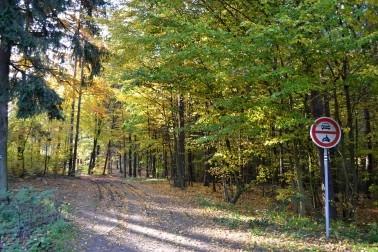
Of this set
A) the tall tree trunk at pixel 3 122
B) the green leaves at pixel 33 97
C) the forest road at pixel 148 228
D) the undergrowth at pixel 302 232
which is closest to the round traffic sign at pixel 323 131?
the undergrowth at pixel 302 232

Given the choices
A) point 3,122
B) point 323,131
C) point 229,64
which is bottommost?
point 323,131

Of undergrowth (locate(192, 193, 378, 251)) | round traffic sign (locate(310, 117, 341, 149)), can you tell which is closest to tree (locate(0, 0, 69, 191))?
undergrowth (locate(192, 193, 378, 251))

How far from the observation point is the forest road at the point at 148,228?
17.8ft

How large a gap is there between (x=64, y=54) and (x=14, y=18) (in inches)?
96.8

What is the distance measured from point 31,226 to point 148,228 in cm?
273

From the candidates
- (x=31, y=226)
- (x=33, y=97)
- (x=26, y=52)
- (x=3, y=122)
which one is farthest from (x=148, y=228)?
(x=26, y=52)

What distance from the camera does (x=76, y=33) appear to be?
10.5 meters

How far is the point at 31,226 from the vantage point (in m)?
6.09

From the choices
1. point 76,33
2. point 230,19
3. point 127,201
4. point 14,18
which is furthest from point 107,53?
point 127,201

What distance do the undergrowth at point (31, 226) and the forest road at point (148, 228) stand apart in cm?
52

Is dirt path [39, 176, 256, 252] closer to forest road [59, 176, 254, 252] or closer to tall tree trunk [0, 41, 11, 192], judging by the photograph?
forest road [59, 176, 254, 252]

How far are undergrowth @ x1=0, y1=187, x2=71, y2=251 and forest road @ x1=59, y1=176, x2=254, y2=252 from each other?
0.52m

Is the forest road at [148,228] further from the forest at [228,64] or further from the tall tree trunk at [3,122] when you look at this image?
the forest at [228,64]

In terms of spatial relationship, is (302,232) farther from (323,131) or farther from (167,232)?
(167,232)
